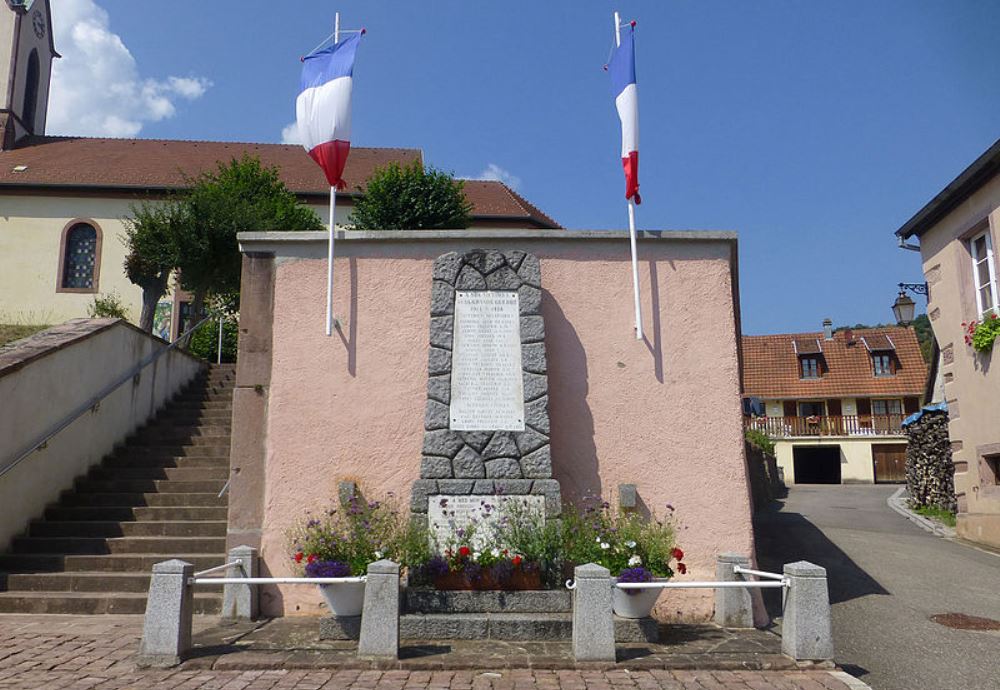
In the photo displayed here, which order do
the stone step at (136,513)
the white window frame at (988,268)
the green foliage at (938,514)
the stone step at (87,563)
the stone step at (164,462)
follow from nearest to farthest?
the stone step at (87,563), the stone step at (136,513), the stone step at (164,462), the white window frame at (988,268), the green foliage at (938,514)

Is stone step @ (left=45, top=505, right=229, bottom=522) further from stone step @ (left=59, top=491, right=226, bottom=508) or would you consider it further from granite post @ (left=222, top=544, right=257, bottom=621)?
granite post @ (left=222, top=544, right=257, bottom=621)

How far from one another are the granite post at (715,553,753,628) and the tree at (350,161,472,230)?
13.0 m

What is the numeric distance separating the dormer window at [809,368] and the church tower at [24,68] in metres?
38.0

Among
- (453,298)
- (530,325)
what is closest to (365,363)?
(453,298)

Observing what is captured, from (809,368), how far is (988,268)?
2644cm

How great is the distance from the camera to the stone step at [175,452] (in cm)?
1056

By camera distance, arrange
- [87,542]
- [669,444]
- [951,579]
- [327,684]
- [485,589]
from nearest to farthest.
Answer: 1. [327,684]
2. [485,589]
3. [669,444]
4. [87,542]
5. [951,579]

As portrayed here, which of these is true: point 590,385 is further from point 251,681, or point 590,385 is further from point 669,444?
point 251,681

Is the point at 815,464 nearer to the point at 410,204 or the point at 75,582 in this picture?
the point at 410,204

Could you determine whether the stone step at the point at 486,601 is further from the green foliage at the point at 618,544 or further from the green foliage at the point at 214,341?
the green foliage at the point at 214,341

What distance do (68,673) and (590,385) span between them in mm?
5042

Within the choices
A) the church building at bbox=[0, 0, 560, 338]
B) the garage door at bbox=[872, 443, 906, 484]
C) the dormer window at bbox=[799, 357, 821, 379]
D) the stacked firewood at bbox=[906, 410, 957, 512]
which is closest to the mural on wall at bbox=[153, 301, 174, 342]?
the church building at bbox=[0, 0, 560, 338]

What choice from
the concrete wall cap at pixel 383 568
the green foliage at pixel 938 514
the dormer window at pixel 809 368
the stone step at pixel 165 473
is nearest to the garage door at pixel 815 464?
the dormer window at pixel 809 368

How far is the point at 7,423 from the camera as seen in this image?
857 centimetres
